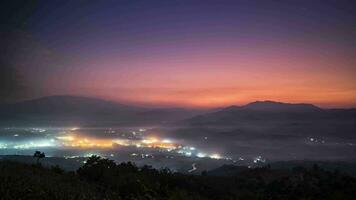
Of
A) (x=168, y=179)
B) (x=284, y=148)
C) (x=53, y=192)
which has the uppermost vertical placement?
(x=53, y=192)

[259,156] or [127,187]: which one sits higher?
[127,187]

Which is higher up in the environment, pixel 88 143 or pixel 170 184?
pixel 170 184

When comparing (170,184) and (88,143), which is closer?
(170,184)

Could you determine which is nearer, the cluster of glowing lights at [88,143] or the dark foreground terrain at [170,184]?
the dark foreground terrain at [170,184]

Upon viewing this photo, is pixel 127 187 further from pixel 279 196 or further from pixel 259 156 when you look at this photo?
pixel 259 156

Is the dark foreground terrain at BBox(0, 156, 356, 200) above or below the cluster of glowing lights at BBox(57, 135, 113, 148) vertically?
above

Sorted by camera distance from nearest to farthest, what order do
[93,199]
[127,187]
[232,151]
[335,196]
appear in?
[93,199] → [127,187] → [335,196] → [232,151]

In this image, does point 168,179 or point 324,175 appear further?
point 324,175

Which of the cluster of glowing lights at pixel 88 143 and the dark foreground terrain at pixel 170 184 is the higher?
the dark foreground terrain at pixel 170 184

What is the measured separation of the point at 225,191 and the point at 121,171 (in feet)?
18.0

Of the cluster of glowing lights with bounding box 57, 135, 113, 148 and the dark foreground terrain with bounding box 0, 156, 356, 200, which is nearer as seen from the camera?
the dark foreground terrain with bounding box 0, 156, 356, 200

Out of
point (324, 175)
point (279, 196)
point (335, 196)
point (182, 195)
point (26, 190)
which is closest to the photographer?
point (26, 190)

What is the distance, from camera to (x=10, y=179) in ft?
30.8

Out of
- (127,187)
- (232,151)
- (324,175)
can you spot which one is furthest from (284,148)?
(127,187)
